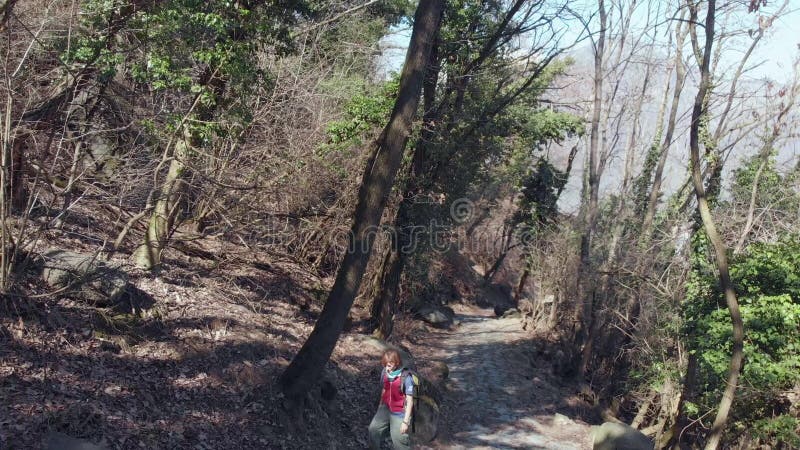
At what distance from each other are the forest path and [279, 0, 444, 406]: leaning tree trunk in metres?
3.30

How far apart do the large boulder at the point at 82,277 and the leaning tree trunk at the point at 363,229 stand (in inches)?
100

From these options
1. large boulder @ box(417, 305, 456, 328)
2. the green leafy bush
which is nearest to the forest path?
large boulder @ box(417, 305, 456, 328)

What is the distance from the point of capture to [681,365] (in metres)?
15.2

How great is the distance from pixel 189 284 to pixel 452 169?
7049 millimetres

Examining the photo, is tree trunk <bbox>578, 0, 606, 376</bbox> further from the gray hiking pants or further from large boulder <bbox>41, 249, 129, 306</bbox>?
large boulder <bbox>41, 249, 129, 306</bbox>

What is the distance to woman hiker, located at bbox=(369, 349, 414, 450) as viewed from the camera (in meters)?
7.64

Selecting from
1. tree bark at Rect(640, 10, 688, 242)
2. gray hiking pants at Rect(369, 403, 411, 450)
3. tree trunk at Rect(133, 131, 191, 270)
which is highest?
tree bark at Rect(640, 10, 688, 242)

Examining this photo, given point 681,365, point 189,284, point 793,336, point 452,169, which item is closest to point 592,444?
point 681,365

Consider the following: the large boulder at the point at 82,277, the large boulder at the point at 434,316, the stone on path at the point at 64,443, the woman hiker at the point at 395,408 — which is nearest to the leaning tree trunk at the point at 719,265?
the woman hiker at the point at 395,408

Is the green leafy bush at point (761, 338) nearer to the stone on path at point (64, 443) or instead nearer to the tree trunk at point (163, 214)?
the tree trunk at point (163, 214)

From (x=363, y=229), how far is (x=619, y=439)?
7.25 metres

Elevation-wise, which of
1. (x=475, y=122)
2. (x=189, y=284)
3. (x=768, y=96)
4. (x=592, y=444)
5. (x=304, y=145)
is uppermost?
(x=768, y=96)

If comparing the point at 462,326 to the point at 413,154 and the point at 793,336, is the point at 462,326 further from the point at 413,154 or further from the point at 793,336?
the point at 793,336

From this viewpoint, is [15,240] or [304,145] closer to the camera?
[15,240]
